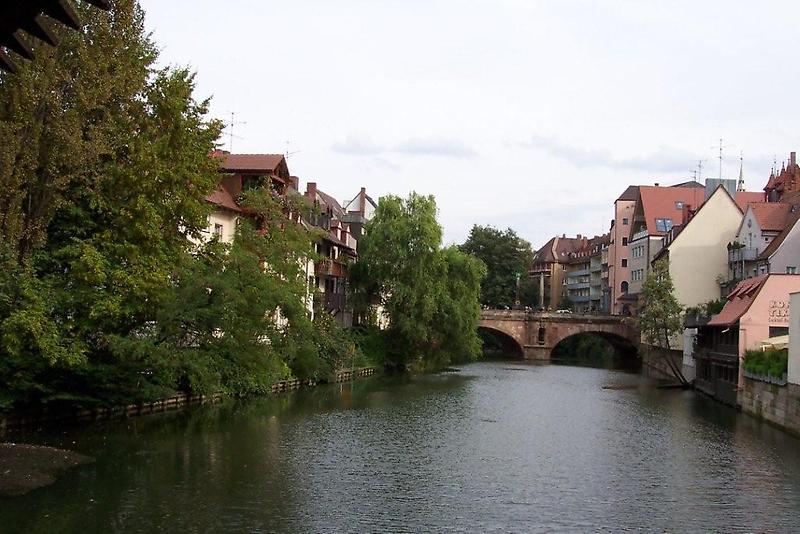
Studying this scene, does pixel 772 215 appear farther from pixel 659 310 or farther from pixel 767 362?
pixel 767 362

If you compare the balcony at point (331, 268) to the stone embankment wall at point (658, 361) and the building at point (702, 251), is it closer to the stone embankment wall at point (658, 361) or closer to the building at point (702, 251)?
the stone embankment wall at point (658, 361)

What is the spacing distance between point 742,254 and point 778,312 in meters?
24.1

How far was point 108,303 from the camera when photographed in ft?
85.7

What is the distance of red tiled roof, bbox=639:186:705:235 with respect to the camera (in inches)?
3300

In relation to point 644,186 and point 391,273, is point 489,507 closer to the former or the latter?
point 391,273

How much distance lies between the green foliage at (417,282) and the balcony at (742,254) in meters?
19.0

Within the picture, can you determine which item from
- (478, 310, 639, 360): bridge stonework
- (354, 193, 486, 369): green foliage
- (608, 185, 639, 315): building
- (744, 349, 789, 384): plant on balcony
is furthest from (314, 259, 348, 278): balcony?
(608, 185, 639, 315): building

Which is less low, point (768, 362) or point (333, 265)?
point (333, 265)

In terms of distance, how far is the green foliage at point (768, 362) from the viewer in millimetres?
33872

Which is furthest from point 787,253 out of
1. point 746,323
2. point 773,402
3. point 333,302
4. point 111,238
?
point 111,238

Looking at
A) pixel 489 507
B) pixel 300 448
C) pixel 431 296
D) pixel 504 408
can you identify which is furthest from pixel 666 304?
pixel 489 507

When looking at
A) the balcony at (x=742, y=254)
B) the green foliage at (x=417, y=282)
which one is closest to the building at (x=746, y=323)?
the balcony at (x=742, y=254)

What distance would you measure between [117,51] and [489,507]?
17155mm

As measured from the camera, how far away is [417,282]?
57625mm
